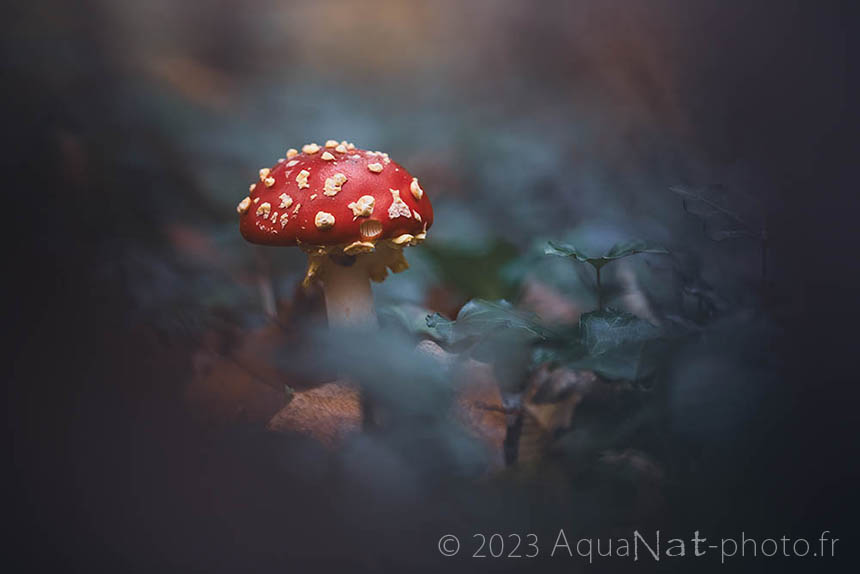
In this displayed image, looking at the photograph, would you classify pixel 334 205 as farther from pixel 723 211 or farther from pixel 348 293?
pixel 723 211

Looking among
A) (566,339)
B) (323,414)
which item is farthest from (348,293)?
(566,339)

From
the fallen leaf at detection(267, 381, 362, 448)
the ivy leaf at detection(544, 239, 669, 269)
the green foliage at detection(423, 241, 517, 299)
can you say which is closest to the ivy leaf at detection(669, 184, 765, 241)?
the ivy leaf at detection(544, 239, 669, 269)

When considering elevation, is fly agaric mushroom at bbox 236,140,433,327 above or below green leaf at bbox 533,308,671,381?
above

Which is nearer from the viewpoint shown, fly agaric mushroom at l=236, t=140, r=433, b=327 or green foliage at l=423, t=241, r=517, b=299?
fly agaric mushroom at l=236, t=140, r=433, b=327

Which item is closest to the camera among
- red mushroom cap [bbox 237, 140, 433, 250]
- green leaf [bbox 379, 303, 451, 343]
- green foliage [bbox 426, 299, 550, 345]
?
green foliage [bbox 426, 299, 550, 345]

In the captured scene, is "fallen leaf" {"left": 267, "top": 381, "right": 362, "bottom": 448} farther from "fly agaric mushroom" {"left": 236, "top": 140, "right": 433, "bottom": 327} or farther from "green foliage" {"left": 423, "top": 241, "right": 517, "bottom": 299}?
"green foliage" {"left": 423, "top": 241, "right": 517, "bottom": 299}

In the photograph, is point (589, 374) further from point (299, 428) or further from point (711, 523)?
point (299, 428)
